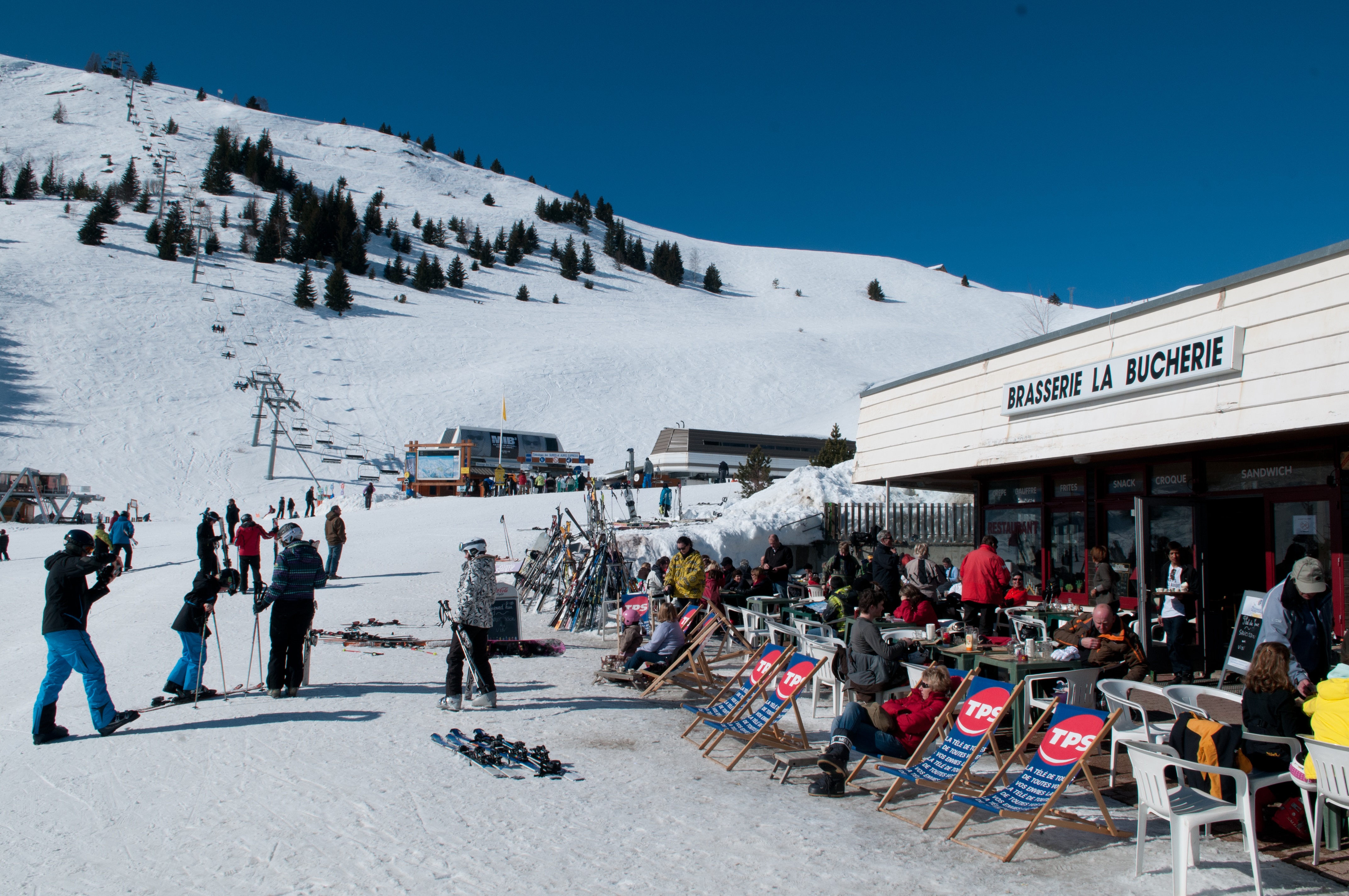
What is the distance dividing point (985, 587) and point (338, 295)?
205 ft

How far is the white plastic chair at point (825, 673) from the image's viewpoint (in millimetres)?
6492

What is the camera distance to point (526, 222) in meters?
106

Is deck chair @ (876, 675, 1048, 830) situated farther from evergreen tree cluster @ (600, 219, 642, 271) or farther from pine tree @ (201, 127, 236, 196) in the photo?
pine tree @ (201, 127, 236, 196)

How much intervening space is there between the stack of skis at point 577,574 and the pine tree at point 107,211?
7017 cm

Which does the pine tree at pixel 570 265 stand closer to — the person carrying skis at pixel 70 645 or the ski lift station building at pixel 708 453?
the ski lift station building at pixel 708 453

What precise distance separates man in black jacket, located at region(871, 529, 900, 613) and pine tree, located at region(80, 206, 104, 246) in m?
72.9

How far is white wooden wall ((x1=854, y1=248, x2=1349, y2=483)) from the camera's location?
645cm

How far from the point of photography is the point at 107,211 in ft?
232

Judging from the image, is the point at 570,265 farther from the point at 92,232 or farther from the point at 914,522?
the point at 914,522

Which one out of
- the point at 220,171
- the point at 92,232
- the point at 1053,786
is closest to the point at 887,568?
the point at 1053,786

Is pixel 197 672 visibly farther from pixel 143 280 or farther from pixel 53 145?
pixel 53 145

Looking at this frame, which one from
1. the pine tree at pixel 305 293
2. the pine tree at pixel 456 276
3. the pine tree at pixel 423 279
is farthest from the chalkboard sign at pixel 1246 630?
the pine tree at pixel 456 276

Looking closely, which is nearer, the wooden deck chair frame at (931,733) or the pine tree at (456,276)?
the wooden deck chair frame at (931,733)

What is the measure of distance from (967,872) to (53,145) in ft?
412
